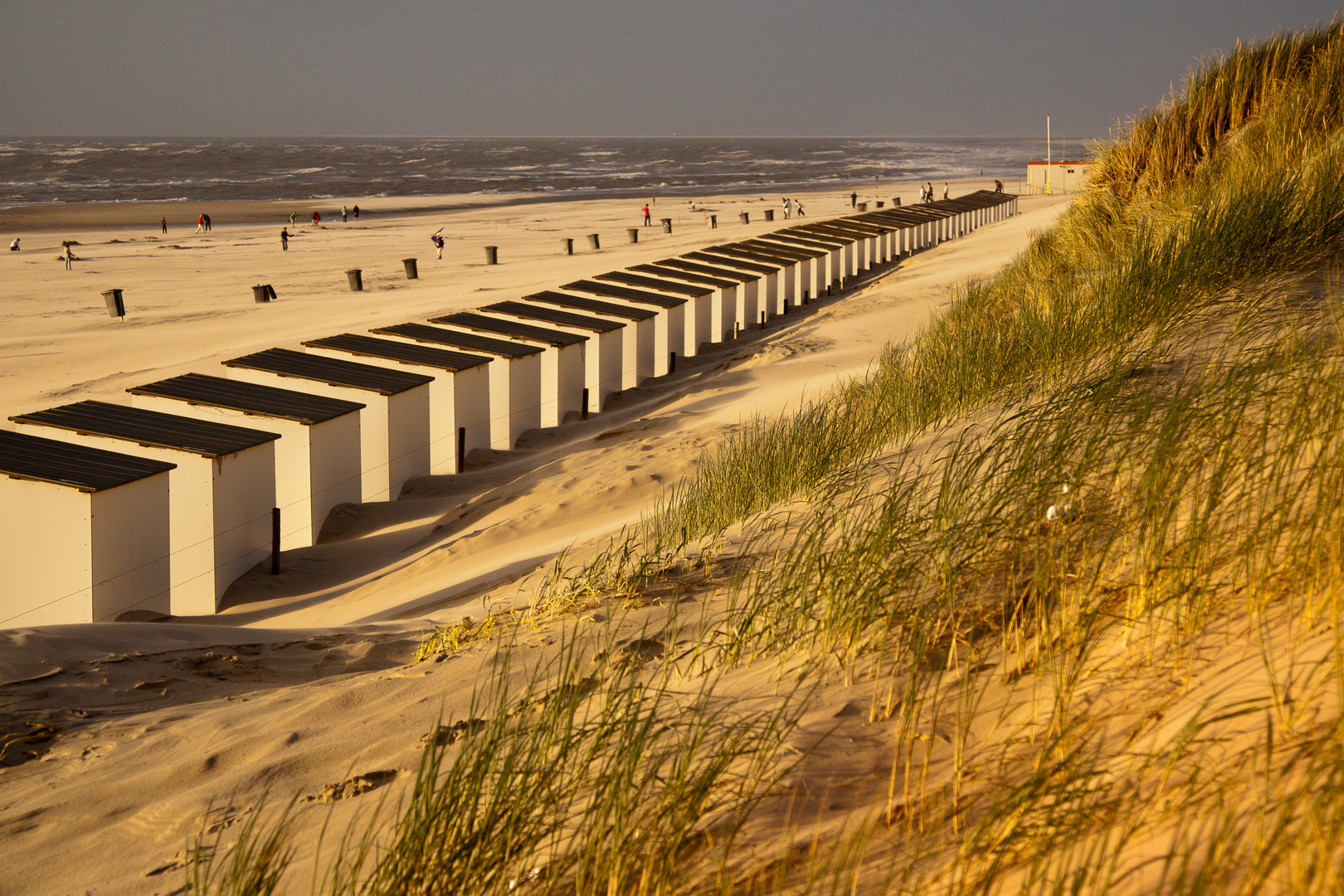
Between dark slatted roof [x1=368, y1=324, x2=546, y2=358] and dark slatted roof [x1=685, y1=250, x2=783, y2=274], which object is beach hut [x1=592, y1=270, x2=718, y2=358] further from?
dark slatted roof [x1=368, y1=324, x2=546, y2=358]

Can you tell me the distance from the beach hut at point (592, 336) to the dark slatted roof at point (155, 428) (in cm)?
585

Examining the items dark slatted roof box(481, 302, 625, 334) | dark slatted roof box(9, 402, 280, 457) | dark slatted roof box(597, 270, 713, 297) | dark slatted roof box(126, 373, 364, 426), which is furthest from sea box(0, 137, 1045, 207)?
dark slatted roof box(9, 402, 280, 457)

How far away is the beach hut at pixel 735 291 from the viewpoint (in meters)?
18.6

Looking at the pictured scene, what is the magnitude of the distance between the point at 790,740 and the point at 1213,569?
4.44ft

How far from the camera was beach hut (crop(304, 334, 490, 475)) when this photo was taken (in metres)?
11.1

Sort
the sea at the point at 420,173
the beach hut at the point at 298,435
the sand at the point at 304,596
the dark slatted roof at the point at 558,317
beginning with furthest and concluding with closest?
the sea at the point at 420,173 < the dark slatted roof at the point at 558,317 < the beach hut at the point at 298,435 < the sand at the point at 304,596

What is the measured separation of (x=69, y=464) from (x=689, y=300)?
37.0 ft

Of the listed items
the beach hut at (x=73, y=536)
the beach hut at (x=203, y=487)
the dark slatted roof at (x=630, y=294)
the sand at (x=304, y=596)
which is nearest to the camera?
the sand at (x=304, y=596)

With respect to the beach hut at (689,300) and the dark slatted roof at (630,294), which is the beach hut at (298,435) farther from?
the beach hut at (689,300)

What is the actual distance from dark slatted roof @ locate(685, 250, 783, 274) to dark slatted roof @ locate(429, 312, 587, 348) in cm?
805

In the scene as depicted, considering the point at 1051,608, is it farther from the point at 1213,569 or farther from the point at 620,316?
the point at 620,316

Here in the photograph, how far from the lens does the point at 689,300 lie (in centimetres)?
1716

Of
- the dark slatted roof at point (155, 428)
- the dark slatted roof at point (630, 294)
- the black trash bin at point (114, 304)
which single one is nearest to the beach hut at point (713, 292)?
the dark slatted roof at point (630, 294)

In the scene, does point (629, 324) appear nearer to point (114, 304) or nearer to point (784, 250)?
point (784, 250)
